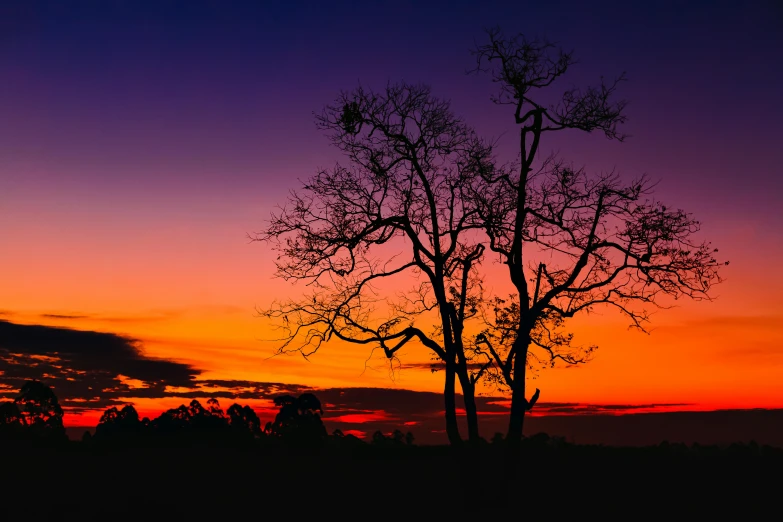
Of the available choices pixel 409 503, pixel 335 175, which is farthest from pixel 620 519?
pixel 335 175

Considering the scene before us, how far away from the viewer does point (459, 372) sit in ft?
86.5

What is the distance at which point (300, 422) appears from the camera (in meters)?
32.0

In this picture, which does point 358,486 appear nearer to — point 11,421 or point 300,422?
point 300,422

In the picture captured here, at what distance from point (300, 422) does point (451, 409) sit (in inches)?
327

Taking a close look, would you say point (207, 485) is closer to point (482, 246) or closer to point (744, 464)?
point (482, 246)

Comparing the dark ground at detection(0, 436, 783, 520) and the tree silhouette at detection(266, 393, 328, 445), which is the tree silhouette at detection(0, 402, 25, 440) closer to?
the dark ground at detection(0, 436, 783, 520)

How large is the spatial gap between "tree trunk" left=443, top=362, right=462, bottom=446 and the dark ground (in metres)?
0.89

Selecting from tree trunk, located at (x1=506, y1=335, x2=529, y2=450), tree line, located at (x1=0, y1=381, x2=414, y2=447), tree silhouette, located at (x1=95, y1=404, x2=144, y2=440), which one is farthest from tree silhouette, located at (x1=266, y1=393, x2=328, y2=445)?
tree trunk, located at (x1=506, y1=335, x2=529, y2=450)

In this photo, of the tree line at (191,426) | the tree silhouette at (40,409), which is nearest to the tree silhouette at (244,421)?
the tree line at (191,426)

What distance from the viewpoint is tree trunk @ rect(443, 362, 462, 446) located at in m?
26.3

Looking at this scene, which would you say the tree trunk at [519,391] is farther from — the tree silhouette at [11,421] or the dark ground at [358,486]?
the tree silhouette at [11,421]

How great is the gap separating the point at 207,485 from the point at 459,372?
951 centimetres

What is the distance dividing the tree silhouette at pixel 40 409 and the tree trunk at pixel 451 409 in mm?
17108

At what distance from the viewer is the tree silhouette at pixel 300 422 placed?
104 feet
